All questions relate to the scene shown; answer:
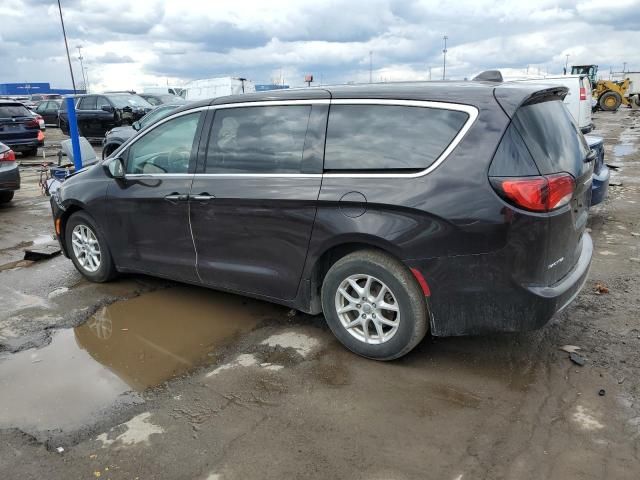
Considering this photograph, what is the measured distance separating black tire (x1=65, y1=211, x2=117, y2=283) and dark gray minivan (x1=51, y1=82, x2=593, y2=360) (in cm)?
81

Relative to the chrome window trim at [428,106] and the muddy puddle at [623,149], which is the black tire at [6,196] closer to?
the chrome window trim at [428,106]

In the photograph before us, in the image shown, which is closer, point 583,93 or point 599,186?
point 599,186

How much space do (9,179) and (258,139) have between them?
22.9ft

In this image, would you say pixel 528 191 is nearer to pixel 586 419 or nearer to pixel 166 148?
pixel 586 419

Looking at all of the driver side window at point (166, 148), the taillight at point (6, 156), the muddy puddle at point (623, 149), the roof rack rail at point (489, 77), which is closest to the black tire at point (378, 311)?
the roof rack rail at point (489, 77)

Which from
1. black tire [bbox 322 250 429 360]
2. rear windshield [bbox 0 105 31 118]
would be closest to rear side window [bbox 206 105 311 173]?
black tire [bbox 322 250 429 360]

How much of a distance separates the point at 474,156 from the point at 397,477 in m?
1.76

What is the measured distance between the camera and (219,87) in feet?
87.0

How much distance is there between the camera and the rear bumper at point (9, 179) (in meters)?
9.01

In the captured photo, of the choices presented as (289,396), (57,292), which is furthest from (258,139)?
(57,292)

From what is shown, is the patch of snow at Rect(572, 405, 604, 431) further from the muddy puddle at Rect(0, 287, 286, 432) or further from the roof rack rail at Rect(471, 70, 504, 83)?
the muddy puddle at Rect(0, 287, 286, 432)

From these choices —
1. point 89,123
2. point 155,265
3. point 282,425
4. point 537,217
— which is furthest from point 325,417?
point 89,123

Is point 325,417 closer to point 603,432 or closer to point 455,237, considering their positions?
point 455,237

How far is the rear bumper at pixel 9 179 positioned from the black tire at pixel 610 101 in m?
37.4
